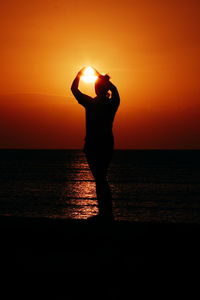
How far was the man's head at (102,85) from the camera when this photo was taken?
682 cm

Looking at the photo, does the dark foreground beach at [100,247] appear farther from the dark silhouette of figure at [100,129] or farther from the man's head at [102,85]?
the man's head at [102,85]

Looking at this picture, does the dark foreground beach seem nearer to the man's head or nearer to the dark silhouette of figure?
the dark silhouette of figure

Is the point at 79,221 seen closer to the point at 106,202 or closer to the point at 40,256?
the point at 106,202

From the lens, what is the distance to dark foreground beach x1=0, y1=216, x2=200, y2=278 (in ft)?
13.8

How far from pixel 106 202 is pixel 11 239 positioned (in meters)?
2.03

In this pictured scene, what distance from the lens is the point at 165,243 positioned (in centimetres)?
502

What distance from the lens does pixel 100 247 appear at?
4.87m

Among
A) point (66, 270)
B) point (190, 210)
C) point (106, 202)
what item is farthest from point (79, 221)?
point (190, 210)

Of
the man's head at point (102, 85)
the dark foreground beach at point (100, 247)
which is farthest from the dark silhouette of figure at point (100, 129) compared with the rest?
the dark foreground beach at point (100, 247)

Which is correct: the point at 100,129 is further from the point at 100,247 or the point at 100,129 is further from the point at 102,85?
the point at 100,247

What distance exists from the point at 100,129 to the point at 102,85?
0.72m

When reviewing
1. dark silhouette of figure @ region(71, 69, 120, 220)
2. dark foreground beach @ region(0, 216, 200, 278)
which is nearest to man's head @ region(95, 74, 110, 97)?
dark silhouette of figure @ region(71, 69, 120, 220)

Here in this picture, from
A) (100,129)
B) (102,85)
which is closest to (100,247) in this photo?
(100,129)

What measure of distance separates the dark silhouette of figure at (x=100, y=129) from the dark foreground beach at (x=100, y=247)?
775 mm
